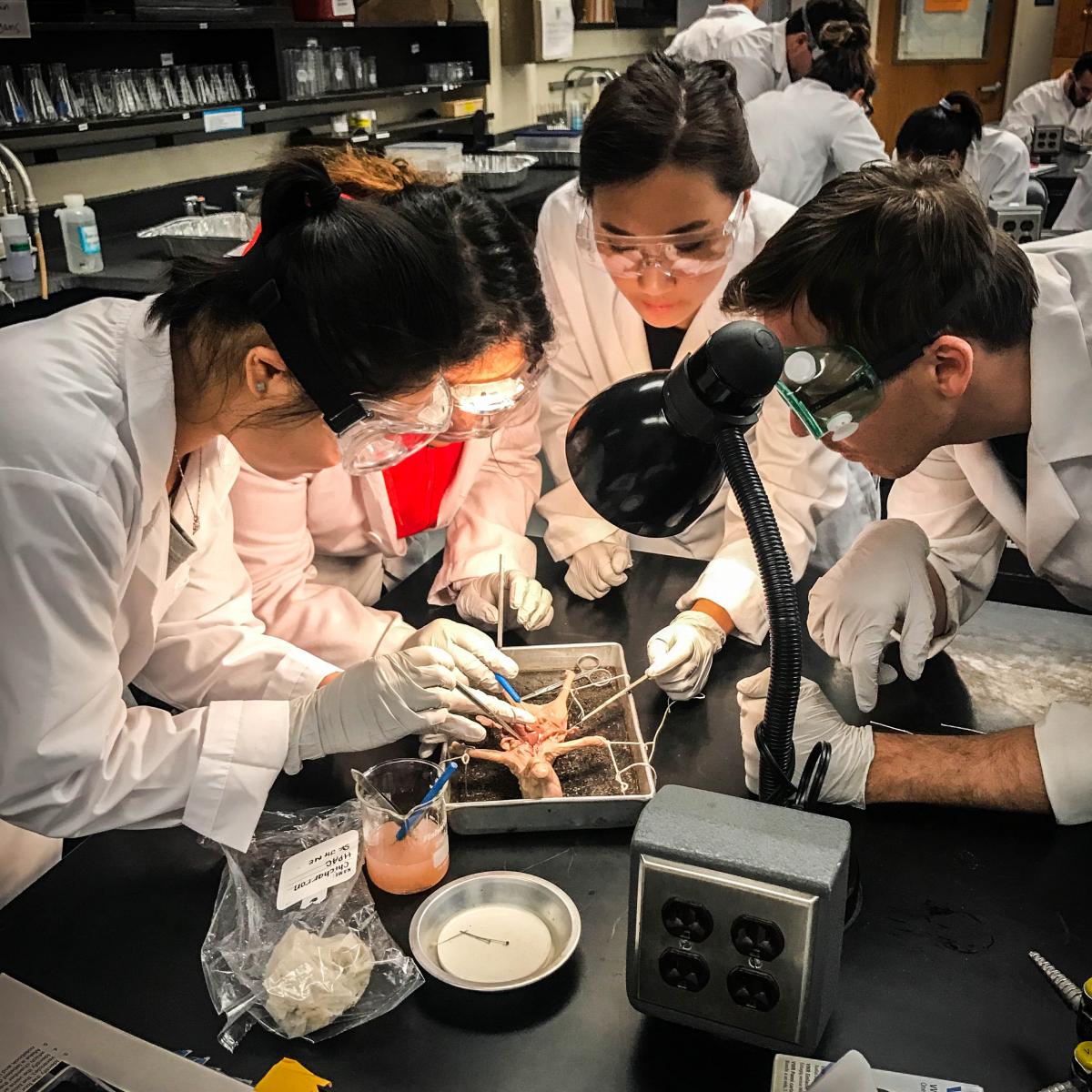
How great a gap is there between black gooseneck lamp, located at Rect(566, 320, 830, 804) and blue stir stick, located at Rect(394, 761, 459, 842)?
386 millimetres

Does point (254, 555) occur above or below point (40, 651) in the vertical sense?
below

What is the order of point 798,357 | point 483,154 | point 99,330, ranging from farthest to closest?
point 483,154 < point 99,330 < point 798,357

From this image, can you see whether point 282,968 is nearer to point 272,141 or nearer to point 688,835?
point 688,835

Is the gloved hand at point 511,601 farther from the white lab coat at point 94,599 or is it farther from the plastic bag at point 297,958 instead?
the plastic bag at point 297,958

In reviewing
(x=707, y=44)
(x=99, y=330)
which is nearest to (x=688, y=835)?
(x=99, y=330)

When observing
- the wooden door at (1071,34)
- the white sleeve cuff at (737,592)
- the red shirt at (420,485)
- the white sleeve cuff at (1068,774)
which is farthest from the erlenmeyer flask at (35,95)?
the wooden door at (1071,34)

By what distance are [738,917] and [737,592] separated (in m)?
0.88

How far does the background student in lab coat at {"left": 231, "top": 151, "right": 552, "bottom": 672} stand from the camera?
57.4 inches

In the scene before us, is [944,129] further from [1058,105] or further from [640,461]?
[1058,105]

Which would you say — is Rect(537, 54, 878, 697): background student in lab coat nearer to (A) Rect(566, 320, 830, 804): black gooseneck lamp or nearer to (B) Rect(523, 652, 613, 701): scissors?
(B) Rect(523, 652, 613, 701): scissors

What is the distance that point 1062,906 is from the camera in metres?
1.18

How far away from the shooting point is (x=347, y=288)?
1179mm

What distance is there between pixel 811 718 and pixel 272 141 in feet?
13.3

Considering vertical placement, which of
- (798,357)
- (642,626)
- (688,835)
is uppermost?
(798,357)
